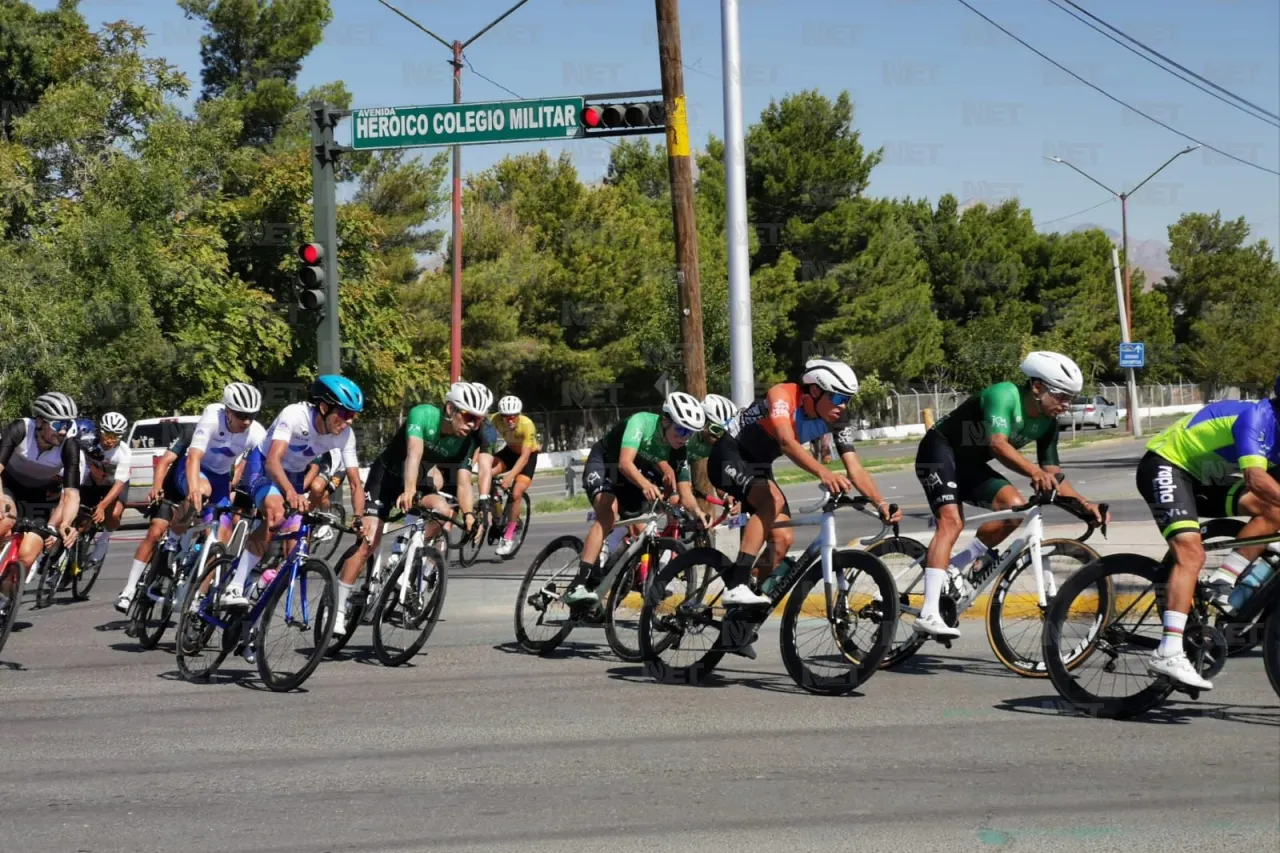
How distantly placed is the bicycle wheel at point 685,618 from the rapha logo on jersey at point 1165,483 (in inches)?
98.7

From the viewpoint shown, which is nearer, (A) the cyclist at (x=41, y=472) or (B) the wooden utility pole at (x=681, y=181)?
(A) the cyclist at (x=41, y=472)

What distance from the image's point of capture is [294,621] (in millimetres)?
8961

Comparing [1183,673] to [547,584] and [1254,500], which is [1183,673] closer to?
[1254,500]

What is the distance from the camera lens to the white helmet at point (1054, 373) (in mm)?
8219

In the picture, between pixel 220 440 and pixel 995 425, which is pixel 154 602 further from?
pixel 995 425

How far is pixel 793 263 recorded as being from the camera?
6306 centimetres

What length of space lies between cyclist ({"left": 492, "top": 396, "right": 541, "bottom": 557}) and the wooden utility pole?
2.25 metres

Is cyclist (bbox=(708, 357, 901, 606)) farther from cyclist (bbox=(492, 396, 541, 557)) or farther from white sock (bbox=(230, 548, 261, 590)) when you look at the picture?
cyclist (bbox=(492, 396, 541, 557))

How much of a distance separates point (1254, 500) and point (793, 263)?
55744 millimetres

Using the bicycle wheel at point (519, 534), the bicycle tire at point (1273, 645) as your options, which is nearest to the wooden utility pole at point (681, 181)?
the bicycle wheel at point (519, 534)

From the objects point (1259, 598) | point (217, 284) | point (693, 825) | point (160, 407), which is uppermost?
point (217, 284)

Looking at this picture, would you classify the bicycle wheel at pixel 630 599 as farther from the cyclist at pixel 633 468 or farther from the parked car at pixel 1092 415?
the parked car at pixel 1092 415

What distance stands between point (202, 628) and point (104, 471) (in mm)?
5524

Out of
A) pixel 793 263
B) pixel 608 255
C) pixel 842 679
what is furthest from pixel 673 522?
pixel 793 263
